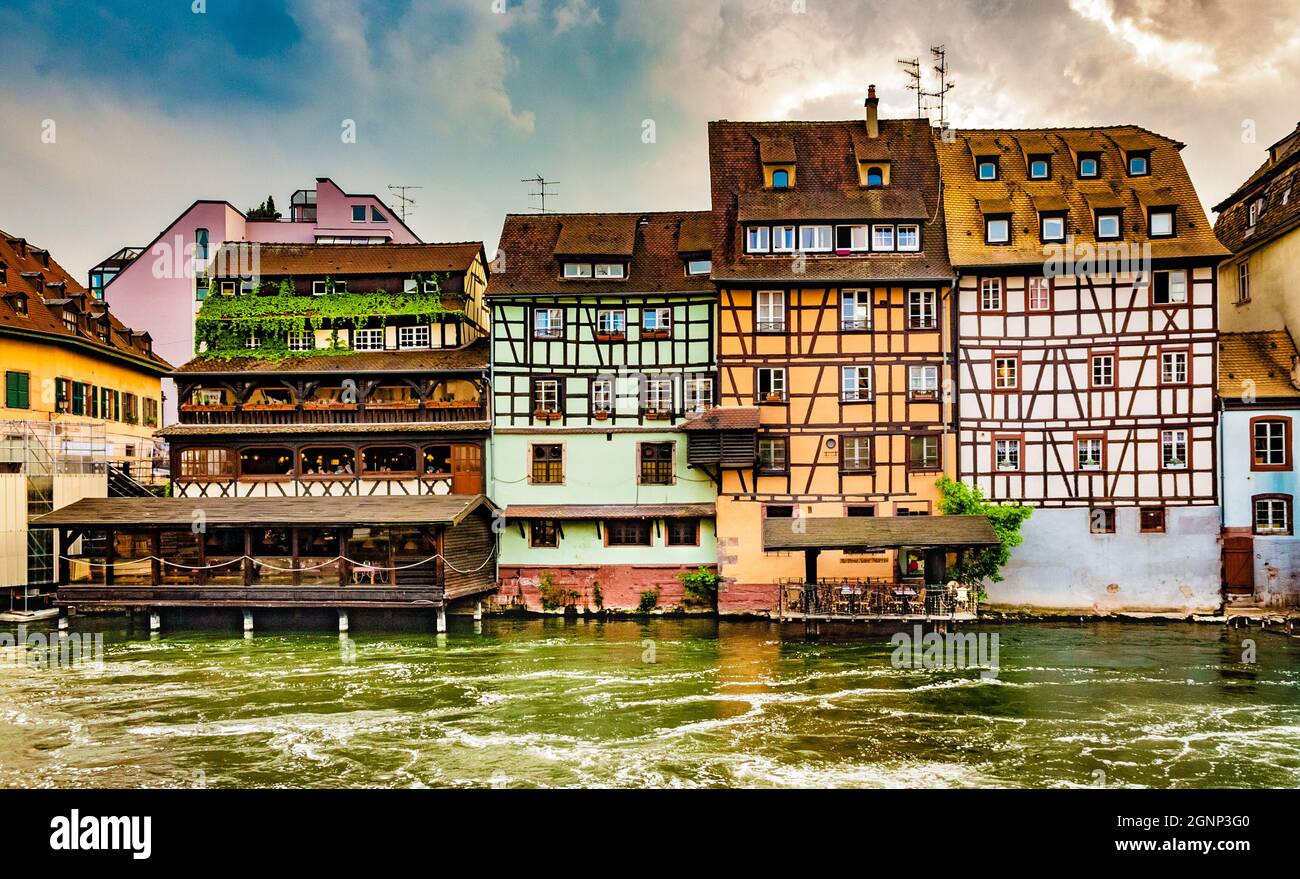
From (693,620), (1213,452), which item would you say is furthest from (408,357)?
(1213,452)

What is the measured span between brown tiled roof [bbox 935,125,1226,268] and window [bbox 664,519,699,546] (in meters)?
10.2

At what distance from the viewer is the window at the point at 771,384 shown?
28.8 meters

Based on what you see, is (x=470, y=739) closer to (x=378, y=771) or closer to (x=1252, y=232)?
(x=378, y=771)

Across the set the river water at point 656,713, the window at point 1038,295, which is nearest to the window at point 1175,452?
the river water at point 656,713

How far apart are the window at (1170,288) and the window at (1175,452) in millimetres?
3572

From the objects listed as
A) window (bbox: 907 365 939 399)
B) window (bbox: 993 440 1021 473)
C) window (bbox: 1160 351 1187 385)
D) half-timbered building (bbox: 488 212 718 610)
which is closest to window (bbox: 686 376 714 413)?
half-timbered building (bbox: 488 212 718 610)

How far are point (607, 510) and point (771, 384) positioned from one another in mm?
5801

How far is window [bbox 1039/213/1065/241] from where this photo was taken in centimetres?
2869

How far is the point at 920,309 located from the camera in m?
28.8

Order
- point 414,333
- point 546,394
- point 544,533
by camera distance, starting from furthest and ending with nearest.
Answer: point 414,333
point 546,394
point 544,533

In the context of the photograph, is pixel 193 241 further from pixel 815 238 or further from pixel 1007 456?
pixel 1007 456

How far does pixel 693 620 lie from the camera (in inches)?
1114

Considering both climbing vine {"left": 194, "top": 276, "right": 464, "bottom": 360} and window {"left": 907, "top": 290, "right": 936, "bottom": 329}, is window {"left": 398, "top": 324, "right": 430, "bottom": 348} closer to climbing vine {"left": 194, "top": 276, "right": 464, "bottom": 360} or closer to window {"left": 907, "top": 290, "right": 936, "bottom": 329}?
climbing vine {"left": 194, "top": 276, "right": 464, "bottom": 360}

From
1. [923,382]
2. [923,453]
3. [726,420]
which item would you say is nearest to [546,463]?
[726,420]
